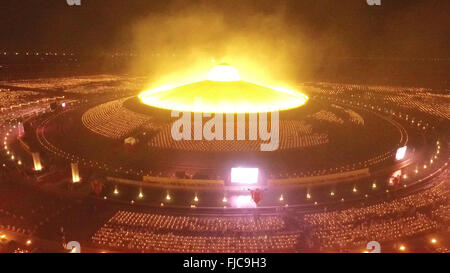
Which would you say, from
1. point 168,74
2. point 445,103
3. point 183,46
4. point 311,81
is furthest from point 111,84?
point 445,103

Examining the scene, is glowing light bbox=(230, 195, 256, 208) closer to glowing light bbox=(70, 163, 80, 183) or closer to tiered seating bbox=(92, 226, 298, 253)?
tiered seating bbox=(92, 226, 298, 253)

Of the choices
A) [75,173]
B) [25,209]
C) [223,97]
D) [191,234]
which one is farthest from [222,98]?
[25,209]

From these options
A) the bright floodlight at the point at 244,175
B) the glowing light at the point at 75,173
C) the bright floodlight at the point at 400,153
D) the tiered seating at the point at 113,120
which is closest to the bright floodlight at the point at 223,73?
the tiered seating at the point at 113,120

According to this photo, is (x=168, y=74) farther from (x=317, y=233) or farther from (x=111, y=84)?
(x=317, y=233)

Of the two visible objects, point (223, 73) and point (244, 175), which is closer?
point (244, 175)

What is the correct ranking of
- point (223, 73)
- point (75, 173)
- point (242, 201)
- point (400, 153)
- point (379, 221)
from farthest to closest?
point (223, 73)
point (400, 153)
point (75, 173)
point (242, 201)
point (379, 221)

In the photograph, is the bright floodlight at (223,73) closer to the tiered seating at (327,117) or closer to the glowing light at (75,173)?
the tiered seating at (327,117)

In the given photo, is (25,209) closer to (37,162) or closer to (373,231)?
(37,162)
